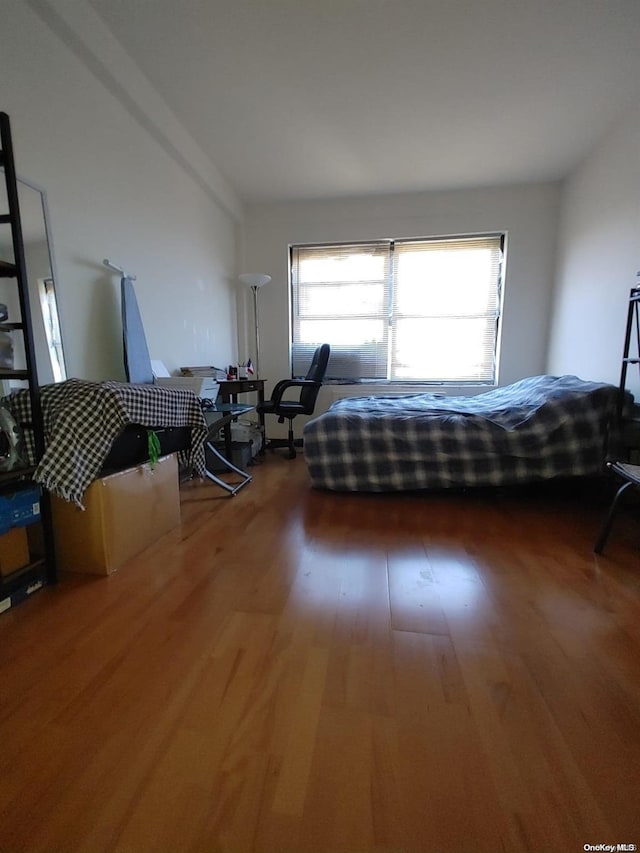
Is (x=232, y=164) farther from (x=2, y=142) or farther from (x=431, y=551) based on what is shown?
(x=431, y=551)

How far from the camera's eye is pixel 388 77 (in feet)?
7.18

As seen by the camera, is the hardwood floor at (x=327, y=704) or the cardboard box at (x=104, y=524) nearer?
the hardwood floor at (x=327, y=704)

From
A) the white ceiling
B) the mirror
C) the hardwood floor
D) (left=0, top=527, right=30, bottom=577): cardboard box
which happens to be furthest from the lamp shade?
(left=0, top=527, right=30, bottom=577): cardboard box

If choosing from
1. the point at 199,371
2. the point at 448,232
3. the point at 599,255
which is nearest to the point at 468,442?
the point at 599,255

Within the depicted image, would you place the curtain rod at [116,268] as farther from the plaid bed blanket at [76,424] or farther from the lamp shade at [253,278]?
the lamp shade at [253,278]

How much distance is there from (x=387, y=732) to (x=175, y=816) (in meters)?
0.45

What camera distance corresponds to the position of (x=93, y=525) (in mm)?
1427

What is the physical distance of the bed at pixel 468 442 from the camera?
6.97 feet

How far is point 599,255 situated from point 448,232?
4.60 ft

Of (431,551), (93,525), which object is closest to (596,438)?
(431,551)

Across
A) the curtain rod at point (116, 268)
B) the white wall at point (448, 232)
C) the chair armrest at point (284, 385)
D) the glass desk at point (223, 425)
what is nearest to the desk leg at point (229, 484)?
the glass desk at point (223, 425)

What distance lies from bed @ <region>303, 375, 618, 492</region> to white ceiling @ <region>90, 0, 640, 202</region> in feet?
6.21

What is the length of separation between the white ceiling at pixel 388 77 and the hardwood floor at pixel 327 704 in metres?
2.67

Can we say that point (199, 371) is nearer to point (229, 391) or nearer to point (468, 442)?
point (229, 391)
